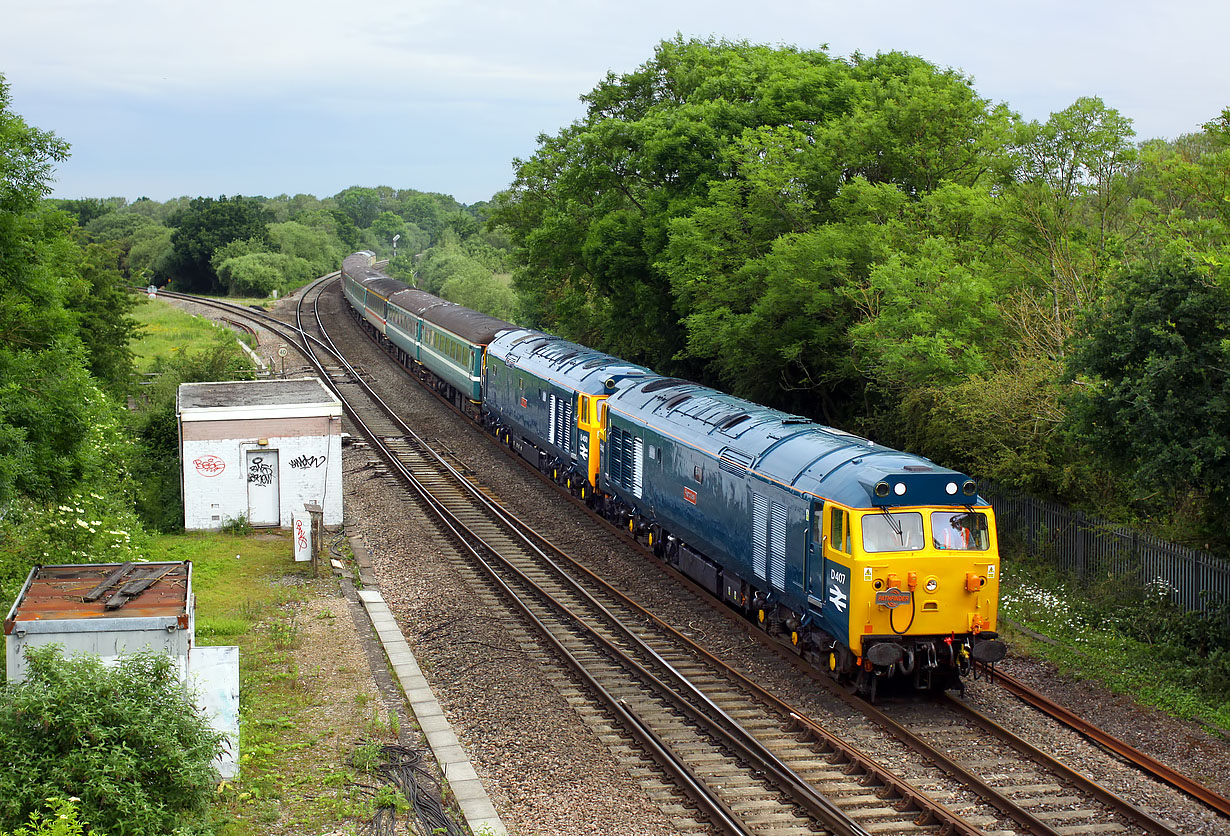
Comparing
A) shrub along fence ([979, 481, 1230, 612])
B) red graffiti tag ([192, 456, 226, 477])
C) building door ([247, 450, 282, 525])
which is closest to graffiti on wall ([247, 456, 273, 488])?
building door ([247, 450, 282, 525])

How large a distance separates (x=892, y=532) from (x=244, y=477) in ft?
48.4

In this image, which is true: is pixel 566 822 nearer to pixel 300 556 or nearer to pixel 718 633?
pixel 718 633

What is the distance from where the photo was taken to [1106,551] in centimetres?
1836

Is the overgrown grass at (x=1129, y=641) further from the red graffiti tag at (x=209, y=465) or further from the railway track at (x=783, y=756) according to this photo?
the red graffiti tag at (x=209, y=465)

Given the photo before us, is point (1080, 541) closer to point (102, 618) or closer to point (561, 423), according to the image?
point (561, 423)

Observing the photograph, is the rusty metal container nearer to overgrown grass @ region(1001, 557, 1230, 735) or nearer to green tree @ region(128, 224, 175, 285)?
overgrown grass @ region(1001, 557, 1230, 735)

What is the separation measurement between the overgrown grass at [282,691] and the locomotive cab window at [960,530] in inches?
287

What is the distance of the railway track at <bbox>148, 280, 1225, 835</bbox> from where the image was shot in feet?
36.5

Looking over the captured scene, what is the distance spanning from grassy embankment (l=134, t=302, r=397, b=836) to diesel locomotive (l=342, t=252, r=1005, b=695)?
19.5 ft

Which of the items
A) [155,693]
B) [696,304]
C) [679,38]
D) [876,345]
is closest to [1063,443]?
[876,345]

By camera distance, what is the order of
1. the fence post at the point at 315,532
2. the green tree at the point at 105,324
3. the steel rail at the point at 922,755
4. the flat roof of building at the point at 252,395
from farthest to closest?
the green tree at the point at 105,324 → the flat roof of building at the point at 252,395 → the fence post at the point at 315,532 → the steel rail at the point at 922,755

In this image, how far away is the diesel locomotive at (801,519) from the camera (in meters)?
13.8

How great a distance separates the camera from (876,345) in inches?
915

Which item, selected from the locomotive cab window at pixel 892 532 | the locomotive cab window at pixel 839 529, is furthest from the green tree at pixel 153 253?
the locomotive cab window at pixel 892 532
